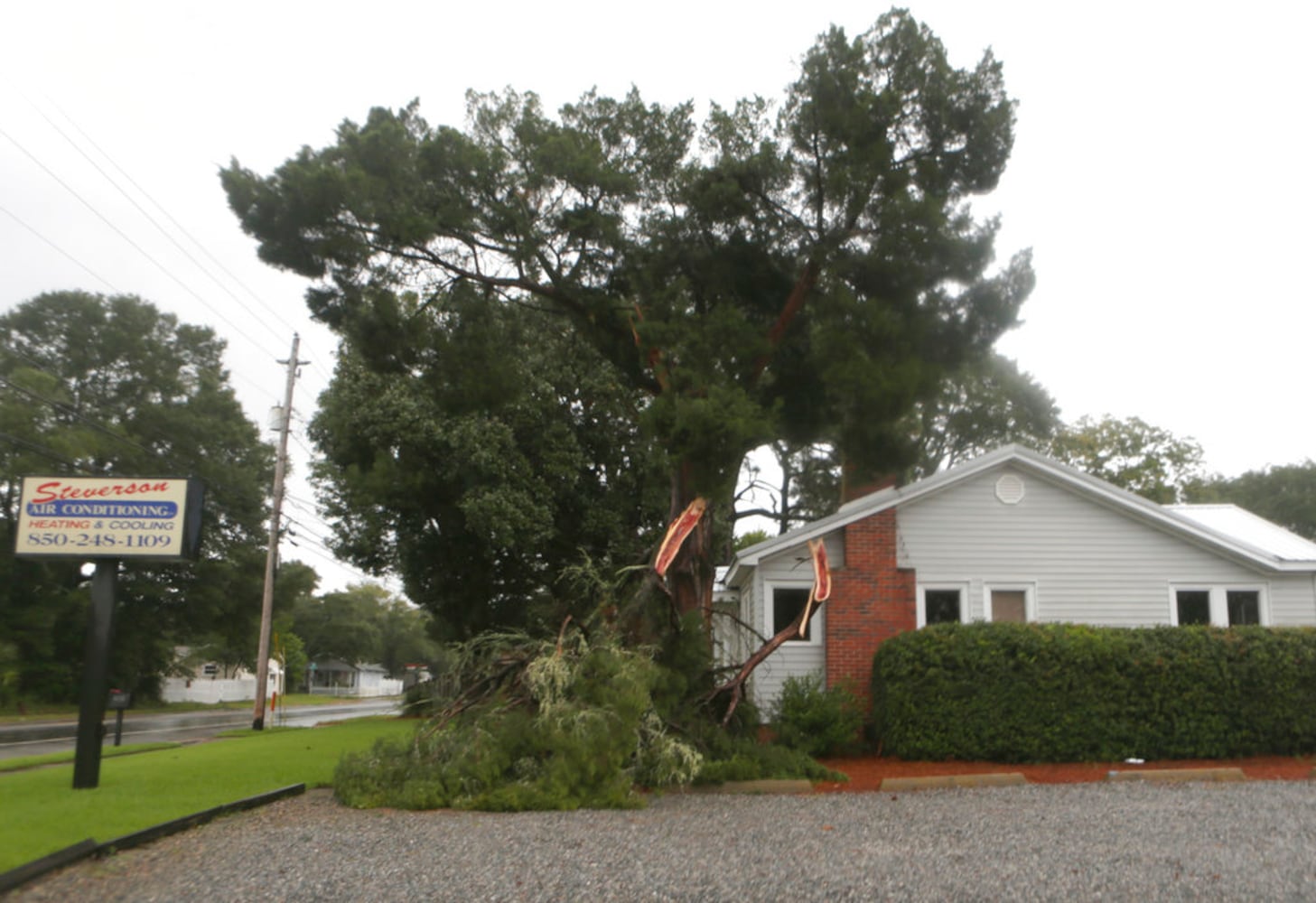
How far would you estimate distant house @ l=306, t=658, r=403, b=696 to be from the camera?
9586 centimetres

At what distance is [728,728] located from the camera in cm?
1402

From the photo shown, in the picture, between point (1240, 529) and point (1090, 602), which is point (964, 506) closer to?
point (1090, 602)

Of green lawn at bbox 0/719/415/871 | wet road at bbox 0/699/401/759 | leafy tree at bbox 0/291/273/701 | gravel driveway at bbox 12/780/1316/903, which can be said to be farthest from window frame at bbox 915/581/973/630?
leafy tree at bbox 0/291/273/701

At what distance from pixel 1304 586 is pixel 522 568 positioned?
60.2 feet

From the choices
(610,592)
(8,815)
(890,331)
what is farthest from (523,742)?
(890,331)

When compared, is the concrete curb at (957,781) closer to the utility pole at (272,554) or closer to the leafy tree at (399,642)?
the utility pole at (272,554)

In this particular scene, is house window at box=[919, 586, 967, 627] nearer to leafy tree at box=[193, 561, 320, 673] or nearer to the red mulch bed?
the red mulch bed

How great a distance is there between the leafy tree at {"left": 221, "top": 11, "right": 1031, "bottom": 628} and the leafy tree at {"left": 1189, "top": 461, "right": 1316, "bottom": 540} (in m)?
43.3

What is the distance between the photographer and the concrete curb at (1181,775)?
1277 cm

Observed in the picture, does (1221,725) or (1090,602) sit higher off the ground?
(1090,602)

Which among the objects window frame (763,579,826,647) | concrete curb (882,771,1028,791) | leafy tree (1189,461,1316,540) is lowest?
concrete curb (882,771,1028,791)

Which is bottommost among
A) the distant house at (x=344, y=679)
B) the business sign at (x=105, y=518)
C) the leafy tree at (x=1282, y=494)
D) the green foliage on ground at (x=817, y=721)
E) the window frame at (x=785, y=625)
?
the distant house at (x=344, y=679)

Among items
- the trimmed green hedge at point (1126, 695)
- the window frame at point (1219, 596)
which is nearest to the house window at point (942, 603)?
the trimmed green hedge at point (1126, 695)

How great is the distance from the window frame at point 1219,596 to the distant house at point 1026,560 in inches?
0.8
